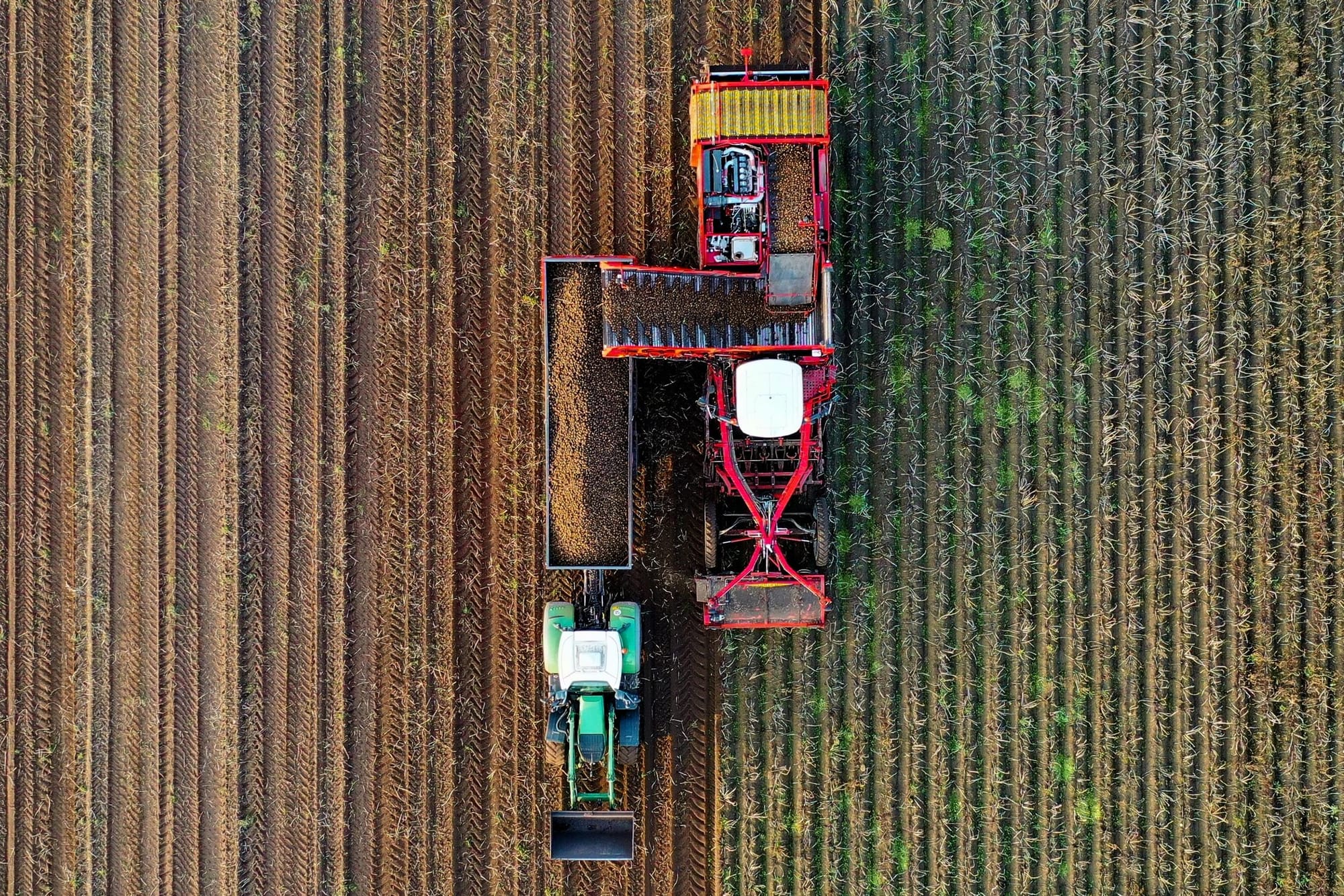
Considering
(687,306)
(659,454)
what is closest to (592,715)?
(659,454)

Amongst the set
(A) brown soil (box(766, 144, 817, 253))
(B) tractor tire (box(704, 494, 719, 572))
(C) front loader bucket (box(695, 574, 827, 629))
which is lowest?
(C) front loader bucket (box(695, 574, 827, 629))

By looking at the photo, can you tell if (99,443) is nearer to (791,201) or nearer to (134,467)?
(134,467)

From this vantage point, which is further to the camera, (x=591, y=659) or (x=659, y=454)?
(x=659, y=454)

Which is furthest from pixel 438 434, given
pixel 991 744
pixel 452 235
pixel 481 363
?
pixel 991 744

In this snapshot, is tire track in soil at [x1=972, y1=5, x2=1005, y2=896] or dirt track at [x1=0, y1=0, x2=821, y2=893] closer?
tire track in soil at [x1=972, y1=5, x2=1005, y2=896]

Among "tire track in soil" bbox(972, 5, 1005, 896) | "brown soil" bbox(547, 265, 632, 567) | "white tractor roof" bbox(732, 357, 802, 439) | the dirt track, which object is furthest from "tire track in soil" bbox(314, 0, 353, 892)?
"tire track in soil" bbox(972, 5, 1005, 896)

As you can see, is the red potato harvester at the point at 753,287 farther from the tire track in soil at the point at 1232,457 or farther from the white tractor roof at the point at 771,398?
the tire track in soil at the point at 1232,457

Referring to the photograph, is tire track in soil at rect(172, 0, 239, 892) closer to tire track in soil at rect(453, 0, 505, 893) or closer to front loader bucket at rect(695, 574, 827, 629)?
tire track in soil at rect(453, 0, 505, 893)

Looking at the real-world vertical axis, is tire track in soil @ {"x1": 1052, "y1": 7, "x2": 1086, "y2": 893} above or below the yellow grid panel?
below
